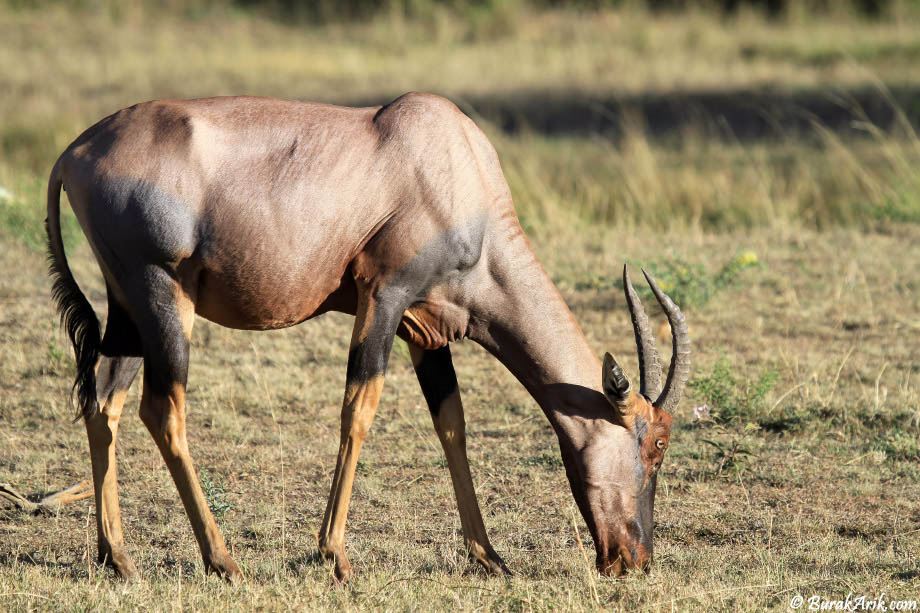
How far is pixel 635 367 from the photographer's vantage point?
7.90 metres

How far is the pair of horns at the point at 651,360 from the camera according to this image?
483 centimetres

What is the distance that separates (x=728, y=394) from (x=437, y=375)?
2269mm

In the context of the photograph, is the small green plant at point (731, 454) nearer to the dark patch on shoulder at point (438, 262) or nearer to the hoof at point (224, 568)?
the dark patch on shoulder at point (438, 262)

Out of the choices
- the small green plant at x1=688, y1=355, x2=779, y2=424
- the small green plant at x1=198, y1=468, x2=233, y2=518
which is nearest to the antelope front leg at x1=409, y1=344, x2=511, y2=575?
the small green plant at x1=198, y1=468, x2=233, y2=518

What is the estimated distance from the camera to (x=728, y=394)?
7.06 meters

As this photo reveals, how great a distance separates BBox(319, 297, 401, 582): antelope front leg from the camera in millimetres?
5039

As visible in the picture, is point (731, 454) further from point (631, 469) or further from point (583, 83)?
point (583, 83)

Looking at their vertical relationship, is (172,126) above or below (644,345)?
above

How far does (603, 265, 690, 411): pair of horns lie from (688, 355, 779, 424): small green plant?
1875 millimetres

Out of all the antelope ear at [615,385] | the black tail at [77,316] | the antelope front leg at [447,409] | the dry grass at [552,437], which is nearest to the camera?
the antelope ear at [615,385]

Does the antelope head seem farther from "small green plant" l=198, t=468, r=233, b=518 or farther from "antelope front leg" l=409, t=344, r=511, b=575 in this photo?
"small green plant" l=198, t=468, r=233, b=518

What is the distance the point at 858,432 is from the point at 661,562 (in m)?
2.11

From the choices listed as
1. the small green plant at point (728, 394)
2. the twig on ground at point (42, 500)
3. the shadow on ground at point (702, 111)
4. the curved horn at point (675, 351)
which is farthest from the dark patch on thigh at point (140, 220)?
the shadow on ground at point (702, 111)

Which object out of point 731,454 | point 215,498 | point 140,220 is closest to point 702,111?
point 731,454
